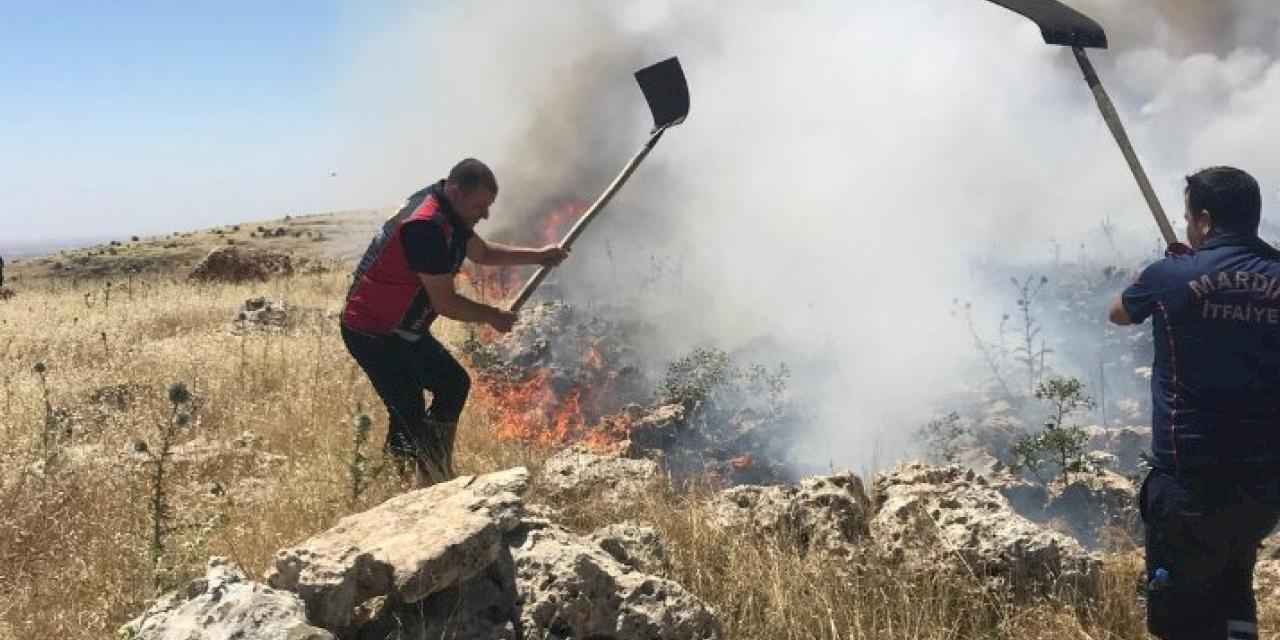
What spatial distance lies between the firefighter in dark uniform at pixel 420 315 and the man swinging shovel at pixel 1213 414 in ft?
8.13

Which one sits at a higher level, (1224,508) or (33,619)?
(1224,508)

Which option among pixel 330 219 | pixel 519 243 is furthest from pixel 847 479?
pixel 330 219

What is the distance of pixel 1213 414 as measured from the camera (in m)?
2.36

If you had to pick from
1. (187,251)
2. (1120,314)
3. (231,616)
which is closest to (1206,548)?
(1120,314)

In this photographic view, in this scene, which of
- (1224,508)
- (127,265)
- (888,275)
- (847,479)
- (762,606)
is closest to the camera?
(1224,508)

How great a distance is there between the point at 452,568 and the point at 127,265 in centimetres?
2013

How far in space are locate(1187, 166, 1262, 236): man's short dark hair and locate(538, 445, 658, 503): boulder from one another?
2118mm

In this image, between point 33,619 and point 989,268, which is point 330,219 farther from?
point 33,619

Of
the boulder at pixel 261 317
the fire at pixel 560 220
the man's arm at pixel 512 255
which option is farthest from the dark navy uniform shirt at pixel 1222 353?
Answer: the fire at pixel 560 220

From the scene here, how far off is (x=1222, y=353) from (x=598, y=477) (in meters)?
2.21

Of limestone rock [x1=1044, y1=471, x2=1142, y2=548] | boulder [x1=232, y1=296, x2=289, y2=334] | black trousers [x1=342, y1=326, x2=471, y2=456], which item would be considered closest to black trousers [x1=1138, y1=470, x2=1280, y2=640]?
limestone rock [x1=1044, y1=471, x2=1142, y2=548]

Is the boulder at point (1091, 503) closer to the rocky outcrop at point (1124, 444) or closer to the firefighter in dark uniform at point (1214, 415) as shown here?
the rocky outcrop at point (1124, 444)

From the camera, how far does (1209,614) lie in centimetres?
243

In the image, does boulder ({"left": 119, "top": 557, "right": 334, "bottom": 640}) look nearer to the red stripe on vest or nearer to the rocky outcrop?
the red stripe on vest
